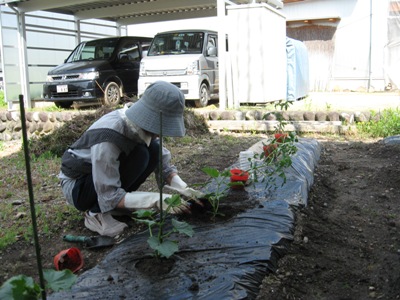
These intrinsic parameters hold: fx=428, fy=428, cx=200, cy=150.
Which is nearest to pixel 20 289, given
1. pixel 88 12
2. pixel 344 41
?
pixel 88 12

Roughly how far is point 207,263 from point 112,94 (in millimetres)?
7827

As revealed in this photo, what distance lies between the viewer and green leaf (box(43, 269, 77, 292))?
1369 millimetres

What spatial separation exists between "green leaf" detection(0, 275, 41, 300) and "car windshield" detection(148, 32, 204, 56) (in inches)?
307

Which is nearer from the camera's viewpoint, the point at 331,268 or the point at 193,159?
the point at 331,268

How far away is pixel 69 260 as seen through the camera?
7.49ft

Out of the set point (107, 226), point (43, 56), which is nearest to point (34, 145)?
point (107, 226)

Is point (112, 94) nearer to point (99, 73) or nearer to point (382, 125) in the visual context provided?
point (99, 73)

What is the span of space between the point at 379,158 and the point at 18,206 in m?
3.86

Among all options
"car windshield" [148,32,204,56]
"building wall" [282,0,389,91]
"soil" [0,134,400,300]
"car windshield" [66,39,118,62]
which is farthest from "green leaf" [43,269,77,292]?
"building wall" [282,0,389,91]

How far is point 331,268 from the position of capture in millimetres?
2166

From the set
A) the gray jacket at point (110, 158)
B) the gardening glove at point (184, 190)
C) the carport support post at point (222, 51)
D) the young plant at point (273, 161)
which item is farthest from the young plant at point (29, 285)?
the carport support post at point (222, 51)

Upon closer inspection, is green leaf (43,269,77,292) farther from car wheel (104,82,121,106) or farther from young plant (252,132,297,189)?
car wheel (104,82,121,106)

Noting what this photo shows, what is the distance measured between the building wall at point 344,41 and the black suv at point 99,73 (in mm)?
7143

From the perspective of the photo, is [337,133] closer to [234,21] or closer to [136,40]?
[234,21]
